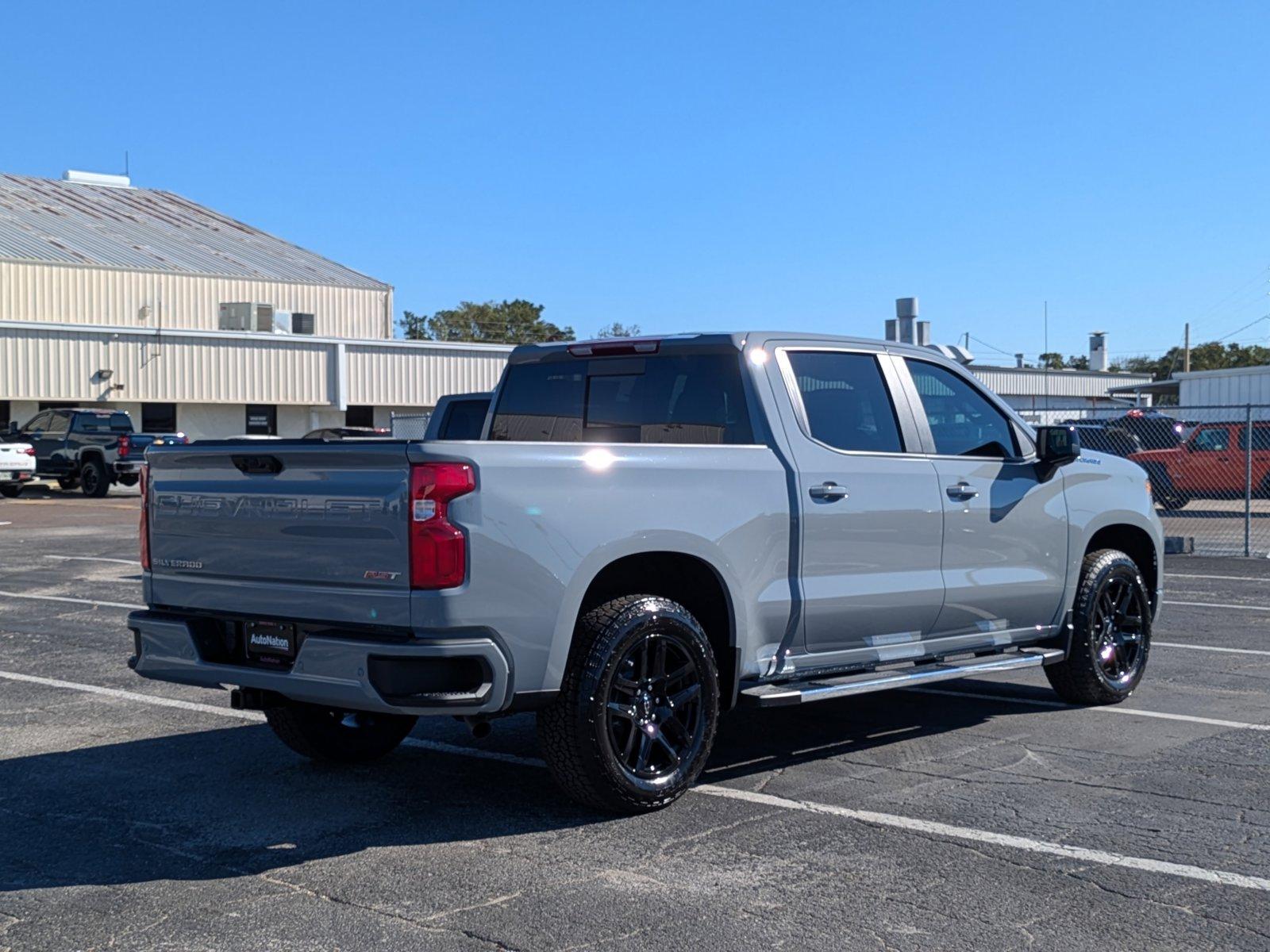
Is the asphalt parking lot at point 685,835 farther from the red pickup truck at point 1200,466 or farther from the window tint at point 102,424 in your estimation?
the window tint at point 102,424

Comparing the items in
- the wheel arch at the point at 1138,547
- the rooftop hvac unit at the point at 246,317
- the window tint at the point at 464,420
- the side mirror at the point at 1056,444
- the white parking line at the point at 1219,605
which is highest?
the rooftop hvac unit at the point at 246,317

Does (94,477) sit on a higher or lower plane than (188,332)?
lower

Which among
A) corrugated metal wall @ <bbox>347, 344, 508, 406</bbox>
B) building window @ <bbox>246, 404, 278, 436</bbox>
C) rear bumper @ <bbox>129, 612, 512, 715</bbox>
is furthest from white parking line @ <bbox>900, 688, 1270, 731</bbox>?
building window @ <bbox>246, 404, 278, 436</bbox>

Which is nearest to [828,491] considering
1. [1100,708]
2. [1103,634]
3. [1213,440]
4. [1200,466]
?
[1103,634]

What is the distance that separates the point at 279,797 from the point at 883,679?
277 centimetres

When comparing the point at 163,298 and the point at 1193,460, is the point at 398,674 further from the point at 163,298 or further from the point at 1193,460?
the point at 163,298

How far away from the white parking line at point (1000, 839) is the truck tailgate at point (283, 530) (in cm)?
182

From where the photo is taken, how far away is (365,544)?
5.38 m

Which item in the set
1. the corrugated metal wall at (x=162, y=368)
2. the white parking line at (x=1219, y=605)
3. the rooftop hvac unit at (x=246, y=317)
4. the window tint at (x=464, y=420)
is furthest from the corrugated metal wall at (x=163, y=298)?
the white parking line at (x=1219, y=605)

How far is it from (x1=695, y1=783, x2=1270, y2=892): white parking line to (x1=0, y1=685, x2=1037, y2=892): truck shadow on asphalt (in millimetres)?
330

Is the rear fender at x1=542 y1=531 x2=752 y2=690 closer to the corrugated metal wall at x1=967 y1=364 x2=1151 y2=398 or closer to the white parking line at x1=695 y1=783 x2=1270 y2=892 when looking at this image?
the white parking line at x1=695 y1=783 x2=1270 y2=892

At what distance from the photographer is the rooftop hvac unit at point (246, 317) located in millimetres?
48594

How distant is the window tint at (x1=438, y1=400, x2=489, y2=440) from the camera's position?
9328 mm

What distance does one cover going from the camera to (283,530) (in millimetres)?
5660
